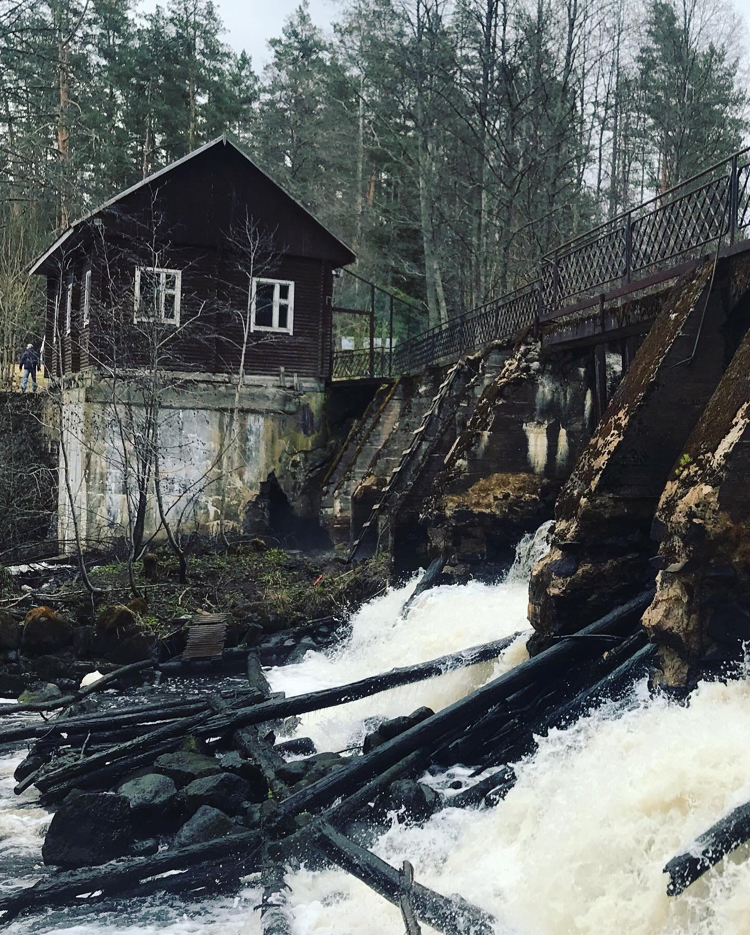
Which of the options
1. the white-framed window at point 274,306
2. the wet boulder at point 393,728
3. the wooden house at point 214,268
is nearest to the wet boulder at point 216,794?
the wet boulder at point 393,728

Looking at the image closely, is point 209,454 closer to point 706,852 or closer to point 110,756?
point 110,756

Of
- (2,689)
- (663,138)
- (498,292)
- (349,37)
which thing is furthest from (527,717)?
(349,37)

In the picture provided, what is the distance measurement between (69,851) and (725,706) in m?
5.02

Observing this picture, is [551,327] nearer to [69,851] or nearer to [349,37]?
[69,851]

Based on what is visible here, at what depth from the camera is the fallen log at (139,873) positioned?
5.77 m

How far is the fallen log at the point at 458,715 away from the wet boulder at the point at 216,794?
2.57 feet

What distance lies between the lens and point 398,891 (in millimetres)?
5180

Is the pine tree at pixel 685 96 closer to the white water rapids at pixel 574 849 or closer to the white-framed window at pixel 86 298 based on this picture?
the white-framed window at pixel 86 298

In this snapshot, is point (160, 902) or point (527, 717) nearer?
point (160, 902)

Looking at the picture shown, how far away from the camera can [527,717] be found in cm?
708

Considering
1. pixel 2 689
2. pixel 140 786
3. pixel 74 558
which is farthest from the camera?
pixel 74 558

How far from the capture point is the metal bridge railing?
9.15m

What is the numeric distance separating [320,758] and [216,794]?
3.26 feet

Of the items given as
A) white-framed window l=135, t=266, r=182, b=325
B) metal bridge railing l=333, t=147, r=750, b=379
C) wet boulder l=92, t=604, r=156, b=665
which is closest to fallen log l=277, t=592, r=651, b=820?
metal bridge railing l=333, t=147, r=750, b=379
